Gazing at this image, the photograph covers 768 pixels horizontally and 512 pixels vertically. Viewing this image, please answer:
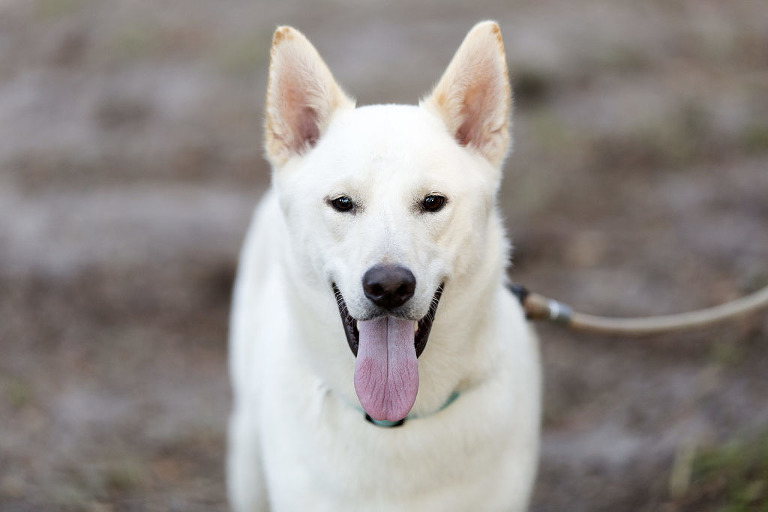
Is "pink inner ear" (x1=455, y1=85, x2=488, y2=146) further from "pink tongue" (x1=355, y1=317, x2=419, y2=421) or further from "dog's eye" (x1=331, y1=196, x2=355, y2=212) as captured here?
"pink tongue" (x1=355, y1=317, x2=419, y2=421)

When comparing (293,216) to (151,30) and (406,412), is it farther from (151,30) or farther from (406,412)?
(151,30)

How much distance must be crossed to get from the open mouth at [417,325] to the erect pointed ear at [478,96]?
600 millimetres

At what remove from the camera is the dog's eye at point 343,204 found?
7.86ft

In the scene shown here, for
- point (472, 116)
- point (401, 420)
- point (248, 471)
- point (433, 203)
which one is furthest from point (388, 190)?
point (248, 471)

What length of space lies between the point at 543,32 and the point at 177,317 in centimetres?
462

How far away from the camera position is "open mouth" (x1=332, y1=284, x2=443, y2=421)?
91.4 inches

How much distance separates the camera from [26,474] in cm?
404

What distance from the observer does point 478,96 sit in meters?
2.66

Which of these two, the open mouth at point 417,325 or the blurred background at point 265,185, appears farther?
the blurred background at point 265,185

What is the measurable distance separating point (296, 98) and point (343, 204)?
528mm

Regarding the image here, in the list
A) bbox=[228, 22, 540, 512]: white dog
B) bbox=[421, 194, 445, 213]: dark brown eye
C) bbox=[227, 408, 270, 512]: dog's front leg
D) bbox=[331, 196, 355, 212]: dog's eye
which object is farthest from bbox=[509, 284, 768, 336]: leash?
bbox=[227, 408, 270, 512]: dog's front leg

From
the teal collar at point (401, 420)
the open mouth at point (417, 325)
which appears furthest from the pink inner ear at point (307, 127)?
the teal collar at point (401, 420)

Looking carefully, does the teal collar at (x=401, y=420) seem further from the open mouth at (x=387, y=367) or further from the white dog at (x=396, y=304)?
the open mouth at (x=387, y=367)

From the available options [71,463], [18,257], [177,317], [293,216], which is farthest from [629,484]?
[18,257]
